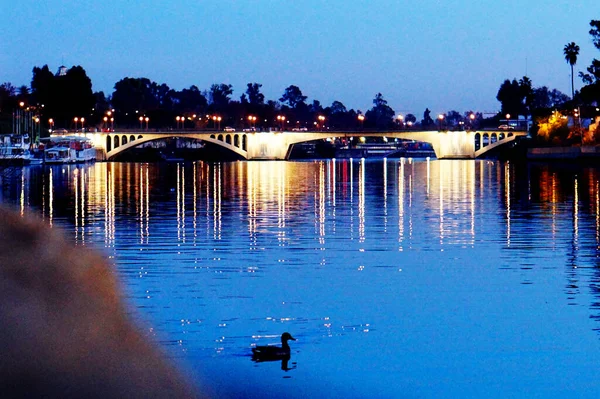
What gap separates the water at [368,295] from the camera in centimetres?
1900

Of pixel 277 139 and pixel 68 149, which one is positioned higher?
pixel 277 139

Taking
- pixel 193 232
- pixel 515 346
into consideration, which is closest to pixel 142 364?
pixel 515 346

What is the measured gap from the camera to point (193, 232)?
41.3 meters

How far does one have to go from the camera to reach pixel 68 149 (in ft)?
527

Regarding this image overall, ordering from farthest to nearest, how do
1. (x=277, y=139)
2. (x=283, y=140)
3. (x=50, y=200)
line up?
(x=283, y=140) → (x=277, y=139) → (x=50, y=200)

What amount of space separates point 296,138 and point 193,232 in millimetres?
155061

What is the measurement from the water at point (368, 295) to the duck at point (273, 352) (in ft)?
0.62

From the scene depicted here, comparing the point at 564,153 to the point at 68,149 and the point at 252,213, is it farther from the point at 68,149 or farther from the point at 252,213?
the point at 252,213

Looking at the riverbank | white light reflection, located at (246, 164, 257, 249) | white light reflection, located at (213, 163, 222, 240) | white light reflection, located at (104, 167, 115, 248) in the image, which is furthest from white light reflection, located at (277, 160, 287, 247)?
the riverbank

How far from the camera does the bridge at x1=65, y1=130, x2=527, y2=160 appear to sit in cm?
18800

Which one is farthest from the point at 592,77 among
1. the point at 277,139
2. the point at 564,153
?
the point at 277,139

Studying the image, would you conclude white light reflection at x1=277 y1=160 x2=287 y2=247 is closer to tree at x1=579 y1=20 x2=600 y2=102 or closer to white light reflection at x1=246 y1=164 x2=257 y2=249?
white light reflection at x1=246 y1=164 x2=257 y2=249

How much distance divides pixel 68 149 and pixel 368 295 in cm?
13859

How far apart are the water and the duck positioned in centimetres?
19
